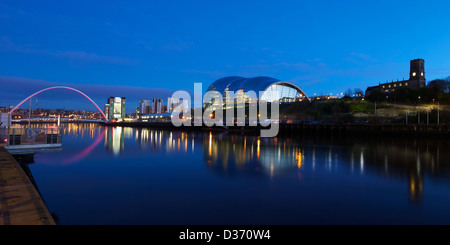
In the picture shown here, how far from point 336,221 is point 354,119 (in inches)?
1800

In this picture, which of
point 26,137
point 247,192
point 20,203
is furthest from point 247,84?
point 20,203

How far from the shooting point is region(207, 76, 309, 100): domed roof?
2927 inches

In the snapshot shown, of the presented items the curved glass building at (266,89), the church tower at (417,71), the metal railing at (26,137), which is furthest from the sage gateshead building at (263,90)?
the metal railing at (26,137)

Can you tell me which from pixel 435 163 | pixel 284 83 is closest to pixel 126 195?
pixel 435 163

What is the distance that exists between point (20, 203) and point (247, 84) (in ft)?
245

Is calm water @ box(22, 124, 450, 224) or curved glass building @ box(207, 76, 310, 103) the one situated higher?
curved glass building @ box(207, 76, 310, 103)

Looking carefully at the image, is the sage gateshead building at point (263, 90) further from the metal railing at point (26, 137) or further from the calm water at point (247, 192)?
the metal railing at point (26, 137)

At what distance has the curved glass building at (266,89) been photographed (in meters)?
74.2

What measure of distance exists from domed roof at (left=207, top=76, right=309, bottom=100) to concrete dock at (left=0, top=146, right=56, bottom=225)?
6904cm

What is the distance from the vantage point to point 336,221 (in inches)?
281

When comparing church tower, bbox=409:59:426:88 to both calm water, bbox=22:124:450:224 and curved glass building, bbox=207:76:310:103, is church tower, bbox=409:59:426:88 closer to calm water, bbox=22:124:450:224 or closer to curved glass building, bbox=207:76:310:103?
curved glass building, bbox=207:76:310:103

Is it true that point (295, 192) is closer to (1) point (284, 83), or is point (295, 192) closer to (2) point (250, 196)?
(2) point (250, 196)

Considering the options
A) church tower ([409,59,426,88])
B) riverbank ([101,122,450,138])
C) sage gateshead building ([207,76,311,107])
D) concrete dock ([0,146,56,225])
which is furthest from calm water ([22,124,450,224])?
church tower ([409,59,426,88])
